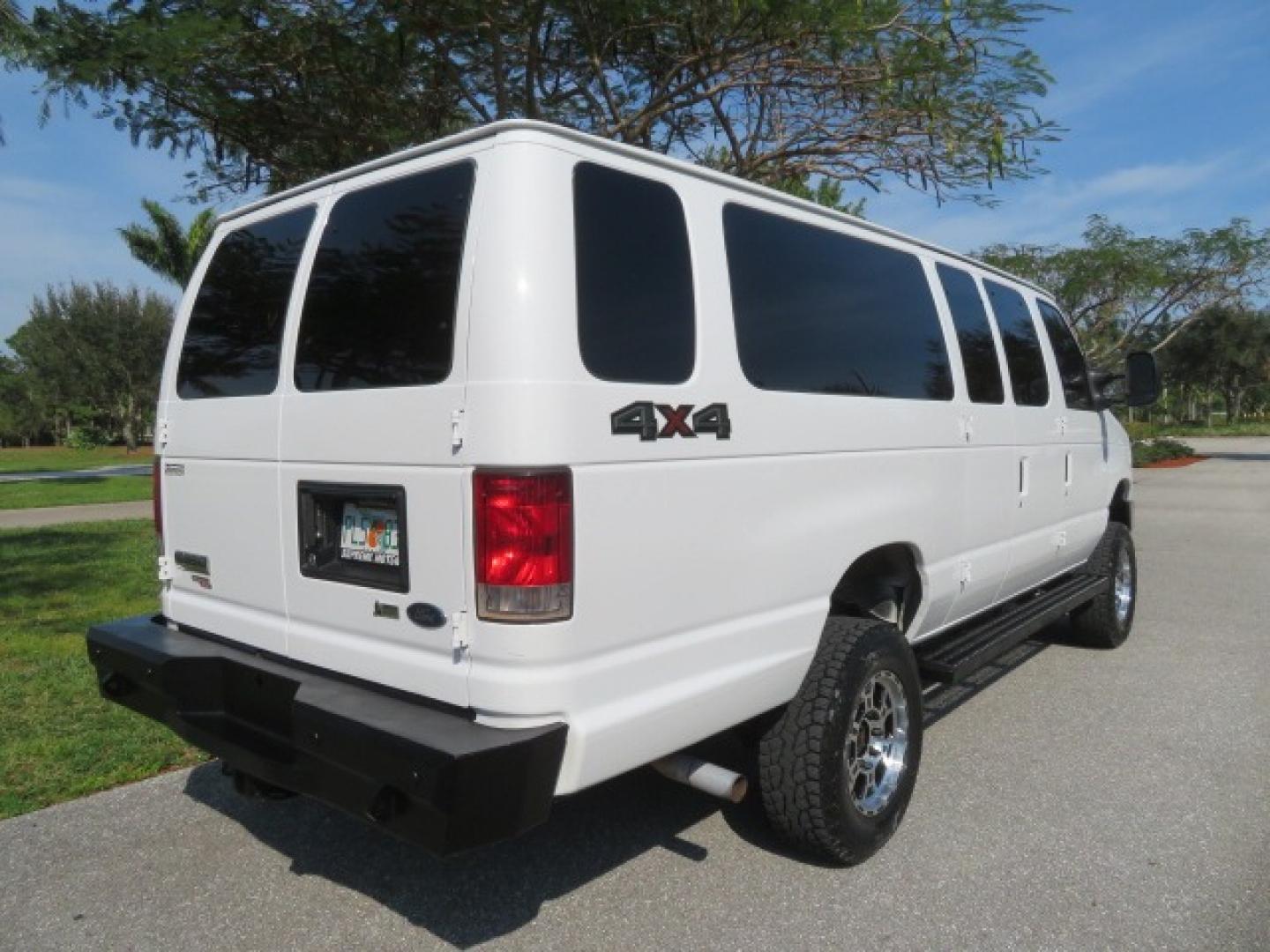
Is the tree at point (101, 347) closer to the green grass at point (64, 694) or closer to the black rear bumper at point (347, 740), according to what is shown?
the green grass at point (64, 694)

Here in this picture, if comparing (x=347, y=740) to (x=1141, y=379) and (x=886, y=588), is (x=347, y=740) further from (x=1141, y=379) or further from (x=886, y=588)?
(x=1141, y=379)

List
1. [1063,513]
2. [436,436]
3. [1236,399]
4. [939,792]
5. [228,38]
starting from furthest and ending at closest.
A: 1. [1236,399]
2. [228,38]
3. [1063,513]
4. [939,792]
5. [436,436]

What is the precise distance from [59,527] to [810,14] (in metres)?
10.7

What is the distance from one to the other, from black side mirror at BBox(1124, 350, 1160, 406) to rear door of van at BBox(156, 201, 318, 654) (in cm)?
492

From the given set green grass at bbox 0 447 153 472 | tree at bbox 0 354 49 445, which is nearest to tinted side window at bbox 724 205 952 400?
green grass at bbox 0 447 153 472

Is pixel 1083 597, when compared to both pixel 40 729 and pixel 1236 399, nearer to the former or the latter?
pixel 40 729

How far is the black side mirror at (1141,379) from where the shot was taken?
5758 mm

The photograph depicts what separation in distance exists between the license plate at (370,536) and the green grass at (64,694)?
84.6 inches

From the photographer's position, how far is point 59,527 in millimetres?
12000

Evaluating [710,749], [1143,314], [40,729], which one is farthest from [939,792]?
[1143,314]

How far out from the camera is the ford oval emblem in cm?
246

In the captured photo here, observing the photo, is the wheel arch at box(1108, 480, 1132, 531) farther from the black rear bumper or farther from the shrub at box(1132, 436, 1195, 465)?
the shrub at box(1132, 436, 1195, 465)

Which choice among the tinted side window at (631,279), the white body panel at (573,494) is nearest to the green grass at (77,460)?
the white body panel at (573,494)

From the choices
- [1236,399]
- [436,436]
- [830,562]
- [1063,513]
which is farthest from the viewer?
[1236,399]
